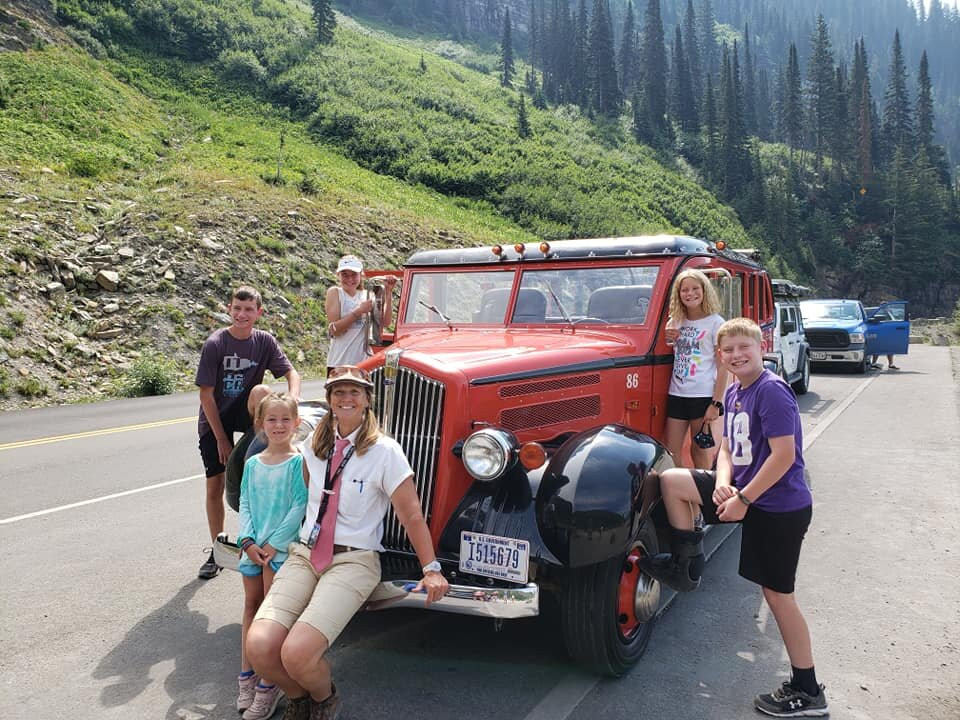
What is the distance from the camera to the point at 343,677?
11.9ft

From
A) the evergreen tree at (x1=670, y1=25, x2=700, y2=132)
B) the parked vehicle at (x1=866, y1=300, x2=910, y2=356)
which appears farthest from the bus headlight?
the evergreen tree at (x1=670, y1=25, x2=700, y2=132)

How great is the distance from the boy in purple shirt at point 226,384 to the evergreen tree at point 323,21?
58.7m

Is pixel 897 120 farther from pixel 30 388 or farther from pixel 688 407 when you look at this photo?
pixel 688 407

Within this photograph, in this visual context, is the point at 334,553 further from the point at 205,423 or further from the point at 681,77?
the point at 681,77

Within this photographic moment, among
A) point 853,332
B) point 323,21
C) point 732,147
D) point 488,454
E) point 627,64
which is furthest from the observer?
point 627,64

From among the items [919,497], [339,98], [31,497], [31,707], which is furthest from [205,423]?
[339,98]

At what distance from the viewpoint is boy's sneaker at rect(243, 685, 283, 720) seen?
10.6 feet

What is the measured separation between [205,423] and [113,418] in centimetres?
765

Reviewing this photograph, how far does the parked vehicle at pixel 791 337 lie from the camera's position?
12.2 metres

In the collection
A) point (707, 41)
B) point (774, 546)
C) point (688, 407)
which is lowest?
point (774, 546)

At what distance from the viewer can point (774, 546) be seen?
334cm

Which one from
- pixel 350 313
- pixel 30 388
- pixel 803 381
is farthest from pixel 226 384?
pixel 803 381

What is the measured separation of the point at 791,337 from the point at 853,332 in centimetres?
556

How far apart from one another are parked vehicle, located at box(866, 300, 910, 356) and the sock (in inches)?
678
